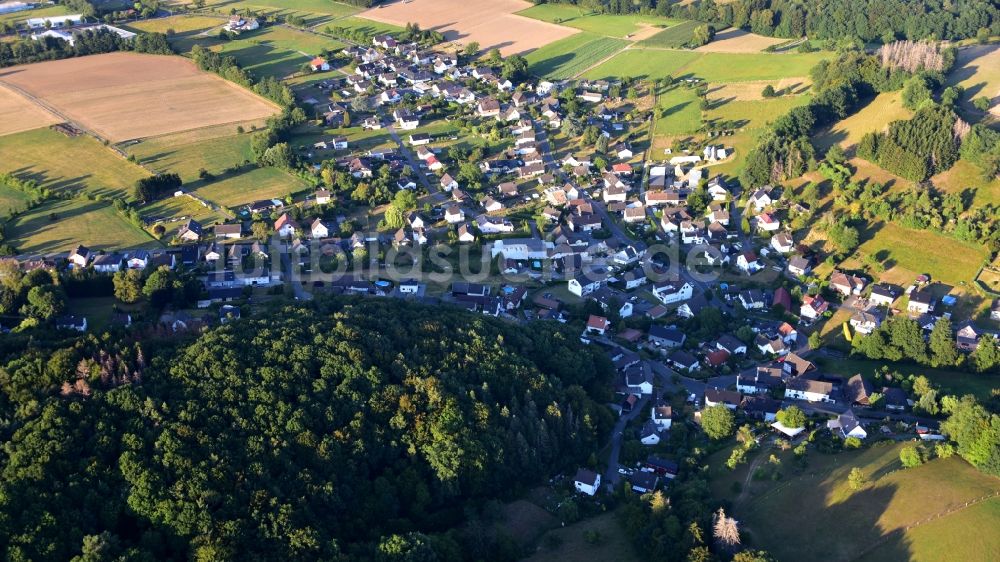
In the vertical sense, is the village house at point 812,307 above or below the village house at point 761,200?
below

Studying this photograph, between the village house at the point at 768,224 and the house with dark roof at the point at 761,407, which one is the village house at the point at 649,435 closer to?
the house with dark roof at the point at 761,407

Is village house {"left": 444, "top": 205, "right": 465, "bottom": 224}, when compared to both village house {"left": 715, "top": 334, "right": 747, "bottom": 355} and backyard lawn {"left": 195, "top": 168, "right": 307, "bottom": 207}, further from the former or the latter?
village house {"left": 715, "top": 334, "right": 747, "bottom": 355}

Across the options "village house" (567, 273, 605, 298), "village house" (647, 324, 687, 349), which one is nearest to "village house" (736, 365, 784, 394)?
"village house" (647, 324, 687, 349)

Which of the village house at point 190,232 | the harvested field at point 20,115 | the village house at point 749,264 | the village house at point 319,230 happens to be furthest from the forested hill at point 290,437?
the harvested field at point 20,115

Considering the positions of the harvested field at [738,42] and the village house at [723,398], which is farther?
the harvested field at [738,42]

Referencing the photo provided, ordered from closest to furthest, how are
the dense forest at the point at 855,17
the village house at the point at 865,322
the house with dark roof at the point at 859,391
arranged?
1. the house with dark roof at the point at 859,391
2. the village house at the point at 865,322
3. the dense forest at the point at 855,17

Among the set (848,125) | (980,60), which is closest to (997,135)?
(848,125)
